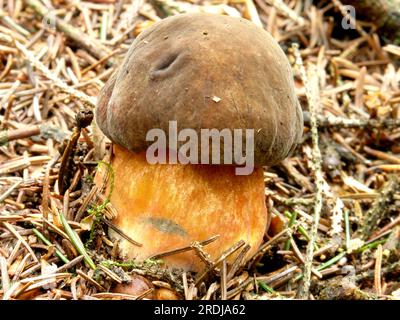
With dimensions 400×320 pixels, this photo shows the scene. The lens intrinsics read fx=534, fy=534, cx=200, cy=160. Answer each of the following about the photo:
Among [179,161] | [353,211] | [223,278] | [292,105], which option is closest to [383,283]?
[353,211]

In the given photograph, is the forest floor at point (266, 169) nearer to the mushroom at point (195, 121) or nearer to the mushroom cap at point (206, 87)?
the mushroom at point (195, 121)

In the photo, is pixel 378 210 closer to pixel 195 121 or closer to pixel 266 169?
pixel 266 169

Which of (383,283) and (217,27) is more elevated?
(217,27)

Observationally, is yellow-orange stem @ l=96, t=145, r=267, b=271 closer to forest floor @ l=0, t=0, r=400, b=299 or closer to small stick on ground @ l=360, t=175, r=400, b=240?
forest floor @ l=0, t=0, r=400, b=299

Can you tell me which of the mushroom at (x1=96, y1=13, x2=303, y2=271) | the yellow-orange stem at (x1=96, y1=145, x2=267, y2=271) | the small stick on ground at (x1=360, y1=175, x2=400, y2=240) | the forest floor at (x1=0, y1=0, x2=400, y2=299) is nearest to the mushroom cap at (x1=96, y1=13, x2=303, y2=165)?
the mushroom at (x1=96, y1=13, x2=303, y2=271)
